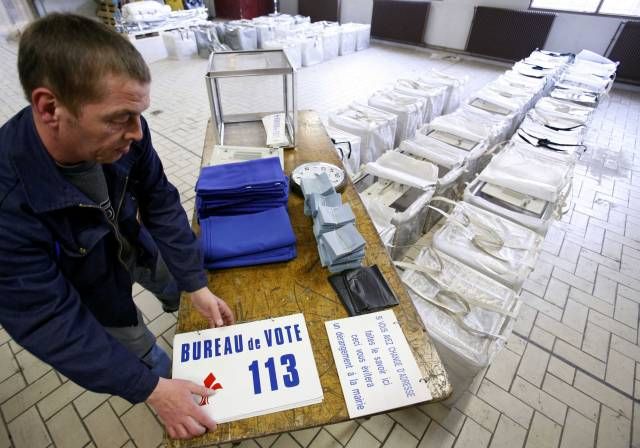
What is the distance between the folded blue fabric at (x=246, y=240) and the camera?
1.10 m

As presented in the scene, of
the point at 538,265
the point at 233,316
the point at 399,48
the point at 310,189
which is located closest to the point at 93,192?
the point at 233,316

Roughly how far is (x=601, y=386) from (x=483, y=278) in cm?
99

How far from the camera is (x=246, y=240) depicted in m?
1.12

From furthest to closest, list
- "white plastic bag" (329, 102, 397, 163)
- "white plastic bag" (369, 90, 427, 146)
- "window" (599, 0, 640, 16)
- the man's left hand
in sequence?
"window" (599, 0, 640, 16)
"white plastic bag" (369, 90, 427, 146)
"white plastic bag" (329, 102, 397, 163)
the man's left hand

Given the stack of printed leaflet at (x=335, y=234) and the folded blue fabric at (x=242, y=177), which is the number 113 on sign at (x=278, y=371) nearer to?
the stack of printed leaflet at (x=335, y=234)

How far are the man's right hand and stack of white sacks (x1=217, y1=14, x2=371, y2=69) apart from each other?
21.2 feet

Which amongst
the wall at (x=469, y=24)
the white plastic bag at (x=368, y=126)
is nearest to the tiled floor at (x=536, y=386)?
the white plastic bag at (x=368, y=126)

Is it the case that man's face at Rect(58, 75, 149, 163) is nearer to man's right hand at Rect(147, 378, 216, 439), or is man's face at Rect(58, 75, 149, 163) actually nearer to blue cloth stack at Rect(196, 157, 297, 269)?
blue cloth stack at Rect(196, 157, 297, 269)

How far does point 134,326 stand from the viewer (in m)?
1.25

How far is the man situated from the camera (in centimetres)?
63

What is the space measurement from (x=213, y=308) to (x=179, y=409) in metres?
0.27

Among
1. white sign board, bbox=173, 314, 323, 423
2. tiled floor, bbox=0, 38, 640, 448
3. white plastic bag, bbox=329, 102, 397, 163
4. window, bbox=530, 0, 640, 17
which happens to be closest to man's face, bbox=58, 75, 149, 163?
white sign board, bbox=173, 314, 323, 423

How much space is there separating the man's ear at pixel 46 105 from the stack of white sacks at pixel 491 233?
1378 mm

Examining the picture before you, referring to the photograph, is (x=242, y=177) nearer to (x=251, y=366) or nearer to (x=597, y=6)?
(x=251, y=366)
